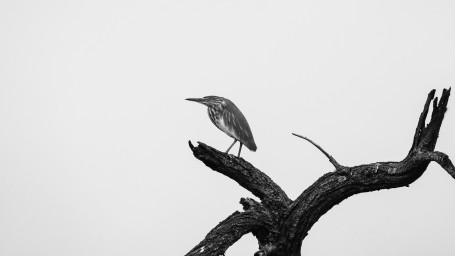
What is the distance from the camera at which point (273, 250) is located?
846cm

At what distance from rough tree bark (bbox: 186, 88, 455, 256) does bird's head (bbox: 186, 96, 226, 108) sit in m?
2.45

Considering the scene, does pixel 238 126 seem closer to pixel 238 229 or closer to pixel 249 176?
pixel 249 176

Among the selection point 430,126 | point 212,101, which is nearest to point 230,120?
point 212,101

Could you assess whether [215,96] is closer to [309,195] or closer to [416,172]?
[309,195]

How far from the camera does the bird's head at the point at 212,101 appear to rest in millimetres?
11023

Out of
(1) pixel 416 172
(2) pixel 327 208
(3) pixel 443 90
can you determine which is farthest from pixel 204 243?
(3) pixel 443 90

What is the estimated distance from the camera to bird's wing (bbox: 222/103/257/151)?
1087cm

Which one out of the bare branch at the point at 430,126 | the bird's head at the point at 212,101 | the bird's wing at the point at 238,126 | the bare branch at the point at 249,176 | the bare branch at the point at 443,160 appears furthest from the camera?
the bird's head at the point at 212,101

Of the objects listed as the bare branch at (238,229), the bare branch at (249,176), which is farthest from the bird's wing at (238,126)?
the bare branch at (238,229)

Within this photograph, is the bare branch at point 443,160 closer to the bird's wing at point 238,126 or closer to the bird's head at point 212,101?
the bird's wing at point 238,126

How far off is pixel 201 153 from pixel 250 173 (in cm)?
83

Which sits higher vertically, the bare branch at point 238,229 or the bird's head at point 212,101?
the bird's head at point 212,101

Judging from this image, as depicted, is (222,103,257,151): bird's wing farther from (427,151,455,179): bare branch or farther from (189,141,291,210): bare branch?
(427,151,455,179): bare branch

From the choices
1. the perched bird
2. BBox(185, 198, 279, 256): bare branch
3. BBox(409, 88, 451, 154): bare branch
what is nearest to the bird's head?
the perched bird
